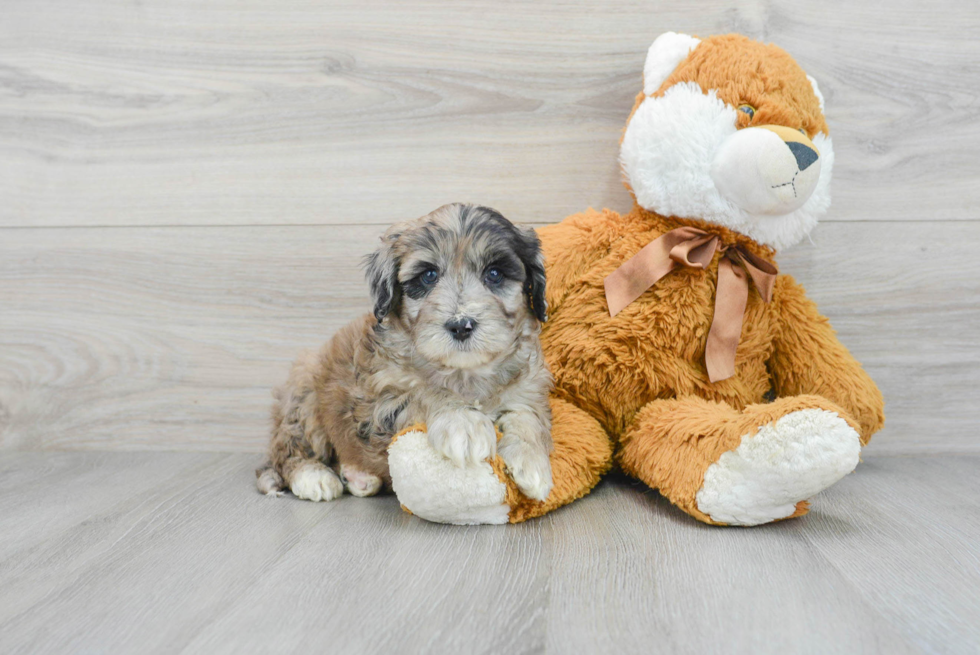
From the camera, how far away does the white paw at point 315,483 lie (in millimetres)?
1767

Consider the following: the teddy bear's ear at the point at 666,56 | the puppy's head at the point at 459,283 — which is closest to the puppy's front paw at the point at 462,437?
the puppy's head at the point at 459,283

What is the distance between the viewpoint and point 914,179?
2068 millimetres

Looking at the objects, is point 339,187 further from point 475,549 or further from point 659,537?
point 659,537

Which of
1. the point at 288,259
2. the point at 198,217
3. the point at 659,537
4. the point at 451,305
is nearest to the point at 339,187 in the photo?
the point at 288,259

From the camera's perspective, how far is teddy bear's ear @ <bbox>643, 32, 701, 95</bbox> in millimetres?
1754

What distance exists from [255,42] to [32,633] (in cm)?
175

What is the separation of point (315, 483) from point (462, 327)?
0.69 m

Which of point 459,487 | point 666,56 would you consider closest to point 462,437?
point 459,487

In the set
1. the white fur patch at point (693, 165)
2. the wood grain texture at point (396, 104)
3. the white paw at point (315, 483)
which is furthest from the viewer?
the wood grain texture at point (396, 104)

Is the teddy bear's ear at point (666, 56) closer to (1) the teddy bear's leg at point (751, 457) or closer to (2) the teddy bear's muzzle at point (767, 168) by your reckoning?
(2) the teddy bear's muzzle at point (767, 168)

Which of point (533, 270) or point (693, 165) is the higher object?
point (693, 165)

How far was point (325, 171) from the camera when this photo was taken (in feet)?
7.08

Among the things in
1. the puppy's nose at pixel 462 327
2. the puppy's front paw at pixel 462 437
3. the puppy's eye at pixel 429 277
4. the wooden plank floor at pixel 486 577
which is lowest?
the wooden plank floor at pixel 486 577

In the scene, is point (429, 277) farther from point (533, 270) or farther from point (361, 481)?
point (361, 481)
